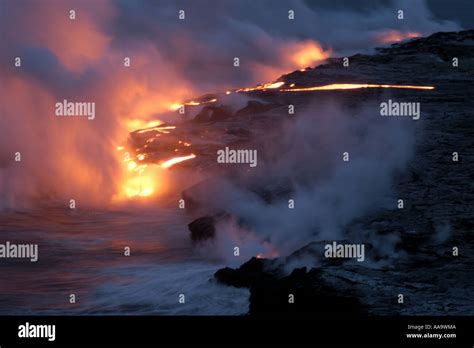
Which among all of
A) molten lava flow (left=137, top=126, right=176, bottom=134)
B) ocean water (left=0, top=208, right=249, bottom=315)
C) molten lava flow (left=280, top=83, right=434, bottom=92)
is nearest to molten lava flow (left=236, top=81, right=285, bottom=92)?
molten lava flow (left=280, top=83, right=434, bottom=92)

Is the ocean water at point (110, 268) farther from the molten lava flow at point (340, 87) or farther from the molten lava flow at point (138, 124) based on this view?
the molten lava flow at point (340, 87)

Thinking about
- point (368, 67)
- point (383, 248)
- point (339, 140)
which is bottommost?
point (383, 248)

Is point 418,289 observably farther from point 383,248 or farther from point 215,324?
point 215,324

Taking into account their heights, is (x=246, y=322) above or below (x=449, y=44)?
below

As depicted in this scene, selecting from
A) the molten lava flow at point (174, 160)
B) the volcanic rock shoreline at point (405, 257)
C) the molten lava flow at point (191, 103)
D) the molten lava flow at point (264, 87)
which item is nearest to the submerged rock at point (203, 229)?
the volcanic rock shoreline at point (405, 257)

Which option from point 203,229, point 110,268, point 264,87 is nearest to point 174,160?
point 203,229

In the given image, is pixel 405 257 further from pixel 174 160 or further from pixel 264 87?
pixel 264 87

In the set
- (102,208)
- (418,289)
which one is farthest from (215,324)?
(102,208)

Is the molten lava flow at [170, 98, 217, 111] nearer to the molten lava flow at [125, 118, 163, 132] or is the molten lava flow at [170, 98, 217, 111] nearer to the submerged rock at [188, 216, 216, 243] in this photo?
the molten lava flow at [125, 118, 163, 132]
